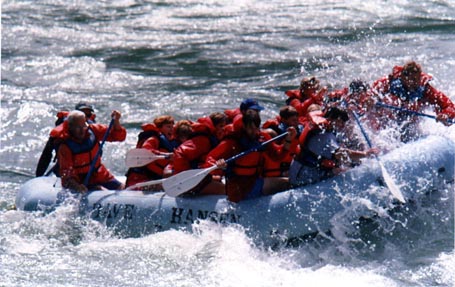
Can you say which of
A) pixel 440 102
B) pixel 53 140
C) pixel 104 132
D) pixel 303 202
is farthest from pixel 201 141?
pixel 440 102

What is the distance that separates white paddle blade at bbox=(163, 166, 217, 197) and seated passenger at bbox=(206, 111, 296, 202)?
4.0 inches

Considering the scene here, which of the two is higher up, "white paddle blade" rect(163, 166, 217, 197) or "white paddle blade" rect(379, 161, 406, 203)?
"white paddle blade" rect(379, 161, 406, 203)

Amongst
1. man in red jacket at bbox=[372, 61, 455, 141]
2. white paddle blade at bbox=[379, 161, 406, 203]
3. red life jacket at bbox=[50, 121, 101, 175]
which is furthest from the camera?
man in red jacket at bbox=[372, 61, 455, 141]

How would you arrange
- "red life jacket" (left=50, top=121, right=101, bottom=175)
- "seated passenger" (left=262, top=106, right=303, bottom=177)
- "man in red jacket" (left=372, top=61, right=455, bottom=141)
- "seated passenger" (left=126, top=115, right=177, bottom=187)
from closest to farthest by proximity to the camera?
1. "seated passenger" (left=262, top=106, right=303, bottom=177)
2. "red life jacket" (left=50, top=121, right=101, bottom=175)
3. "seated passenger" (left=126, top=115, right=177, bottom=187)
4. "man in red jacket" (left=372, top=61, right=455, bottom=141)

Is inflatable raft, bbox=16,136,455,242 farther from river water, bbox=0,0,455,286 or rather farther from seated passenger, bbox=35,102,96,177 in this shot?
Answer: seated passenger, bbox=35,102,96,177

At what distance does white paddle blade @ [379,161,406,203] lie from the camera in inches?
301

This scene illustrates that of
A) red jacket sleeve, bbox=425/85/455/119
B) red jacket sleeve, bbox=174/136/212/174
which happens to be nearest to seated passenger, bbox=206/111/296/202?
red jacket sleeve, bbox=174/136/212/174

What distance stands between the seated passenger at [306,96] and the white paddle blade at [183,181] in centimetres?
178

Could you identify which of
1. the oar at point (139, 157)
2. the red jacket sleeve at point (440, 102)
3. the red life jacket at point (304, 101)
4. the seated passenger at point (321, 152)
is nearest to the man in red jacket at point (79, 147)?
the oar at point (139, 157)

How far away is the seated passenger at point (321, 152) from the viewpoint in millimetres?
7875

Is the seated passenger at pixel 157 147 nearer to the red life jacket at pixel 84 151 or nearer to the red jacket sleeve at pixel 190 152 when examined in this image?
the red life jacket at pixel 84 151

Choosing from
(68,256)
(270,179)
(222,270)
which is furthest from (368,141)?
(68,256)

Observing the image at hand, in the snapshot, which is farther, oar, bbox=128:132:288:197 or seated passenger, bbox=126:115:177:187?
seated passenger, bbox=126:115:177:187

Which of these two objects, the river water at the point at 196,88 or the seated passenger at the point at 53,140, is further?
the seated passenger at the point at 53,140
